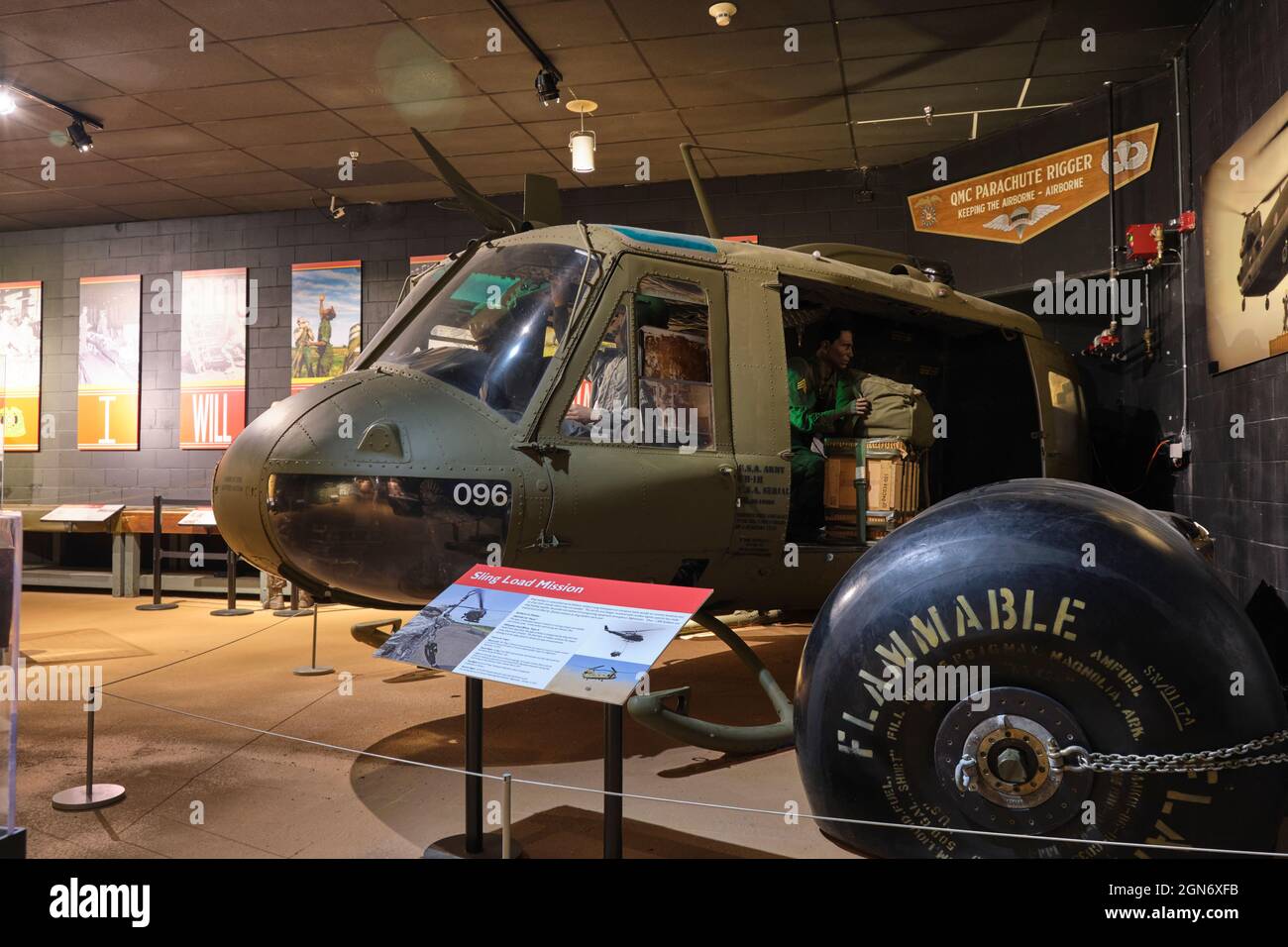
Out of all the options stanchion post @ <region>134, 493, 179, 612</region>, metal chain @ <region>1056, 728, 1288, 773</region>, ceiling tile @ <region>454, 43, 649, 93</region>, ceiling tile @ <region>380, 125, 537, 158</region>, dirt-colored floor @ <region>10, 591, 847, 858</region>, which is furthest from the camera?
stanchion post @ <region>134, 493, 179, 612</region>

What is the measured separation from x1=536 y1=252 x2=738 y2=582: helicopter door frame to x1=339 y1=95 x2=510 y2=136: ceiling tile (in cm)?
544

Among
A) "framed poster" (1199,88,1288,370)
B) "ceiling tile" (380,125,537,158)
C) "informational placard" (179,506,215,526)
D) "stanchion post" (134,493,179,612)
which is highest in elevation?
"ceiling tile" (380,125,537,158)

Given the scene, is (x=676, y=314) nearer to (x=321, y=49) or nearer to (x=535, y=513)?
(x=535, y=513)

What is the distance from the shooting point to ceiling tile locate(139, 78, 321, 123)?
8.77 meters

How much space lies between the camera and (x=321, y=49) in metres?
7.97

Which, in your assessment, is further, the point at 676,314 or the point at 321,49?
the point at 321,49

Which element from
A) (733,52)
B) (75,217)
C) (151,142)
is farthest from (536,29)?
(75,217)

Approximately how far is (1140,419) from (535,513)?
254 inches

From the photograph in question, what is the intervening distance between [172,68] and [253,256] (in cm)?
446

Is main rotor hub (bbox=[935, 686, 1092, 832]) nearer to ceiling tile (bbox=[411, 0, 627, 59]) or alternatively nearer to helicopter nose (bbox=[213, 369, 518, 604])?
helicopter nose (bbox=[213, 369, 518, 604])

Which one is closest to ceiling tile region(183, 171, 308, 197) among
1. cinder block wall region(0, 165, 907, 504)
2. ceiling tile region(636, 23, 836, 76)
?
cinder block wall region(0, 165, 907, 504)

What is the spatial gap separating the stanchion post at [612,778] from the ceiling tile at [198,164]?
10.1 m

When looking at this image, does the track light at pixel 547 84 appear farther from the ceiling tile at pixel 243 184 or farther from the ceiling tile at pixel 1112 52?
the ceiling tile at pixel 243 184
